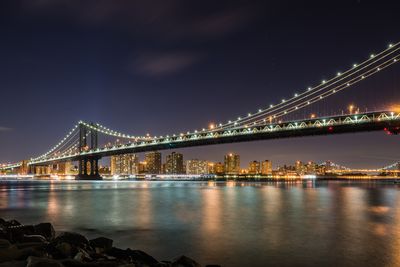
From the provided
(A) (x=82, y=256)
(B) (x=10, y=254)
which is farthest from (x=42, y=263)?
(A) (x=82, y=256)

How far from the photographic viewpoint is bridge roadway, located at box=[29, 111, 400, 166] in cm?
5088

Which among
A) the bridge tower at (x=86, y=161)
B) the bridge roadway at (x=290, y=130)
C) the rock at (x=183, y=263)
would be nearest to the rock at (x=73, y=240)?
the rock at (x=183, y=263)

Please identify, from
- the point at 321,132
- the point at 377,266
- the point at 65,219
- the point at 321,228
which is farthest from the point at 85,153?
the point at 377,266

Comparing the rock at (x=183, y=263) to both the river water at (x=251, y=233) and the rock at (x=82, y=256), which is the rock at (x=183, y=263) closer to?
the rock at (x=82, y=256)

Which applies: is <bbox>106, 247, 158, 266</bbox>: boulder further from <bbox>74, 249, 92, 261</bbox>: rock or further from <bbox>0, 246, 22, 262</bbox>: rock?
<bbox>0, 246, 22, 262</bbox>: rock

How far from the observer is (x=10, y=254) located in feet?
22.6

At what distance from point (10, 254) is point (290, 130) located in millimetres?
52253

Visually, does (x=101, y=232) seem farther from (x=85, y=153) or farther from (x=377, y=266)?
(x=85, y=153)

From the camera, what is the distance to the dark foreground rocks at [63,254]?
6648 mm

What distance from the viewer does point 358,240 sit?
13133 mm

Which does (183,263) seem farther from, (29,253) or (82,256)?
(29,253)

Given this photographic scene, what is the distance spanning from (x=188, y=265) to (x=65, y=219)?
12560 millimetres

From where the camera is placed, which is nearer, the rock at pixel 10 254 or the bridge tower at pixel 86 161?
the rock at pixel 10 254

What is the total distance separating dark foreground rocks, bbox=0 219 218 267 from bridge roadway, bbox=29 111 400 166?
46.9 meters
